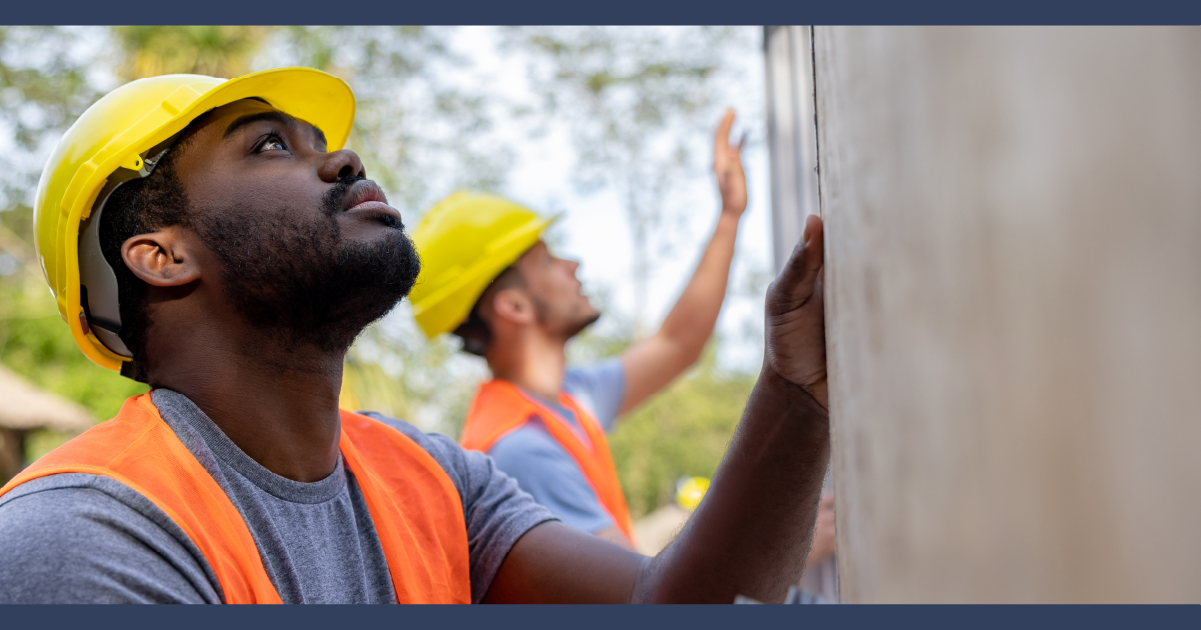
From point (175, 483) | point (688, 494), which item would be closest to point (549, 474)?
point (175, 483)

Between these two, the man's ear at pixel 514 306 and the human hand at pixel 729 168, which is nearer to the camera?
the human hand at pixel 729 168

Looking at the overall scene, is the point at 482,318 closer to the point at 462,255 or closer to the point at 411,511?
the point at 462,255

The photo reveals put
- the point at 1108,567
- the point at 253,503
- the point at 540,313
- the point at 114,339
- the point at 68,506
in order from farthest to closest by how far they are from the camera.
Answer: the point at 540,313 < the point at 114,339 < the point at 253,503 < the point at 68,506 < the point at 1108,567

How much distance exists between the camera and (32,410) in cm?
1183

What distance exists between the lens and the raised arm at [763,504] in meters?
1.42

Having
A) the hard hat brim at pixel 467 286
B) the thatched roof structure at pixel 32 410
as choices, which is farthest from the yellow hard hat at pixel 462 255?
the thatched roof structure at pixel 32 410

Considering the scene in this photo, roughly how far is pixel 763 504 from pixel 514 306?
2.25 m

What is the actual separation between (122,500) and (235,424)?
35 cm

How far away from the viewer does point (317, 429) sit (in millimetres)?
1796

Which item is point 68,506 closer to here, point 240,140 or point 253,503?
point 253,503

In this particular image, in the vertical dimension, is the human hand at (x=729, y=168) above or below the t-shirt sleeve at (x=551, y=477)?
above

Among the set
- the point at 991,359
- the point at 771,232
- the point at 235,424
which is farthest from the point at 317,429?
the point at 771,232

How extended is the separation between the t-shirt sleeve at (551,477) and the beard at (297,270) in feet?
3.98

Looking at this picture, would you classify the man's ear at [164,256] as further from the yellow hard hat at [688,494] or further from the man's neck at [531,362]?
the yellow hard hat at [688,494]
